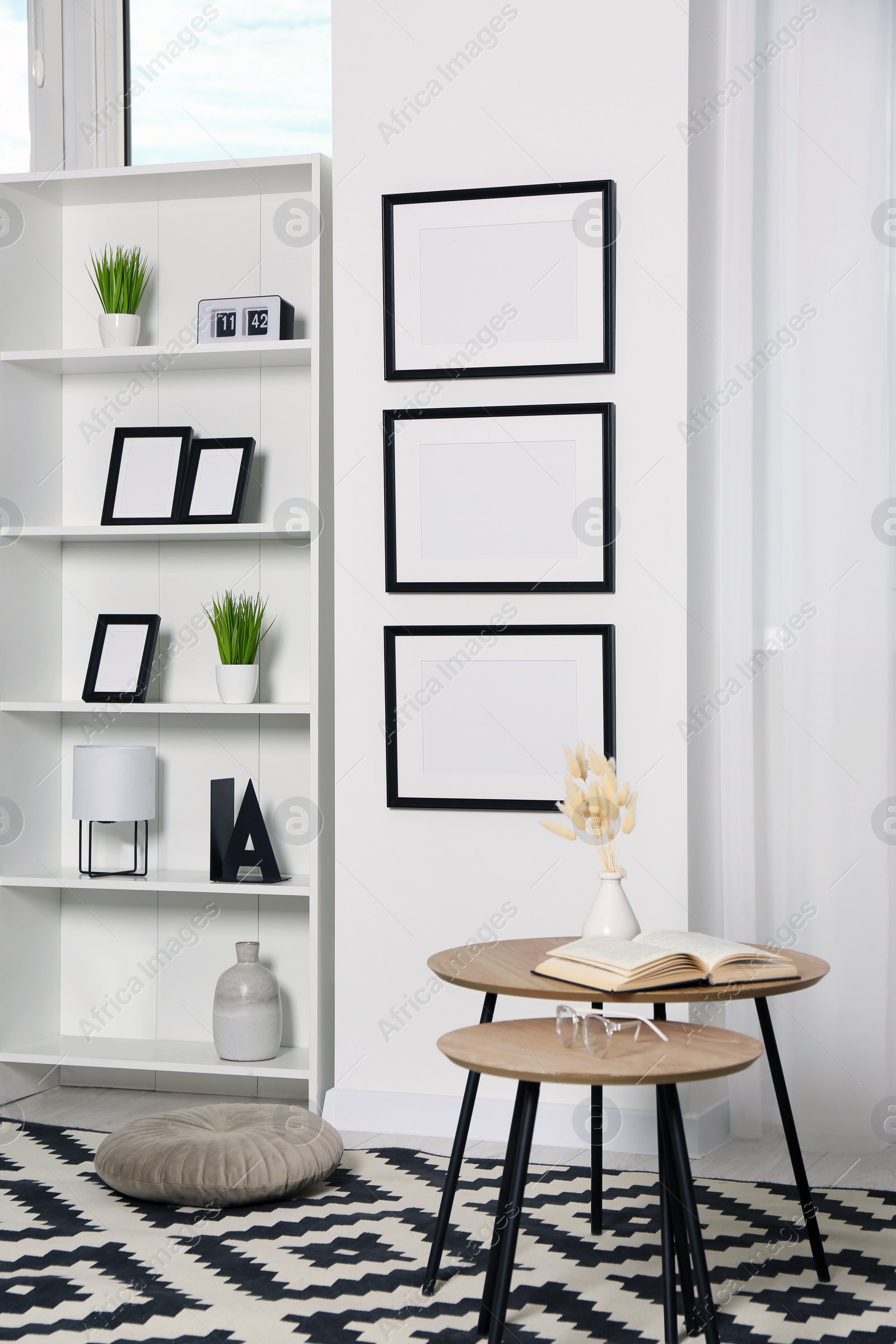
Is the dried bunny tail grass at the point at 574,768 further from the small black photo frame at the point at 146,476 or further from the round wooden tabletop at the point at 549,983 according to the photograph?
the small black photo frame at the point at 146,476

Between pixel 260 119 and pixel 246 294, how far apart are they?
23.5 inches

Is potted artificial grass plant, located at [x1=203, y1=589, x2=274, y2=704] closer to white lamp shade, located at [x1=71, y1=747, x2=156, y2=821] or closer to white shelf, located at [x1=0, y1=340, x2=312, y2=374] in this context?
white lamp shade, located at [x1=71, y1=747, x2=156, y2=821]

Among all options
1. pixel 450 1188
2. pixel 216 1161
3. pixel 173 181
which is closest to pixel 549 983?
pixel 450 1188

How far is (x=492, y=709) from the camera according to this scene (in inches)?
119

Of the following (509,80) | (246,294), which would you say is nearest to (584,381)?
(509,80)

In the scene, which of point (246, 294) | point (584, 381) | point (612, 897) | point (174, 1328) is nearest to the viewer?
point (174, 1328)

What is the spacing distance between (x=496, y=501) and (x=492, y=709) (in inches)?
18.9

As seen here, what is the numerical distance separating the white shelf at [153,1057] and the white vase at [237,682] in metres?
0.88

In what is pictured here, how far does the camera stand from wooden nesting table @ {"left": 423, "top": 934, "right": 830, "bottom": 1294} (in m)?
1.98

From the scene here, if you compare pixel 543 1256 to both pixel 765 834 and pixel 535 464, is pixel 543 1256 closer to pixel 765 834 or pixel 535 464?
pixel 765 834

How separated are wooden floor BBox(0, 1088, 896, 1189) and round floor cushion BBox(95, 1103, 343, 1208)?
284 mm

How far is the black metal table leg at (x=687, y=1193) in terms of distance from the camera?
1.81 meters

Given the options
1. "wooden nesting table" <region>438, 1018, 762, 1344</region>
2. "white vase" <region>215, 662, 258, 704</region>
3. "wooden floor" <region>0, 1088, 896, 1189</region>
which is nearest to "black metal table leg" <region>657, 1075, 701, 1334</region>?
"wooden nesting table" <region>438, 1018, 762, 1344</region>

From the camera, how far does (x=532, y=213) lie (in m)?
2.98
